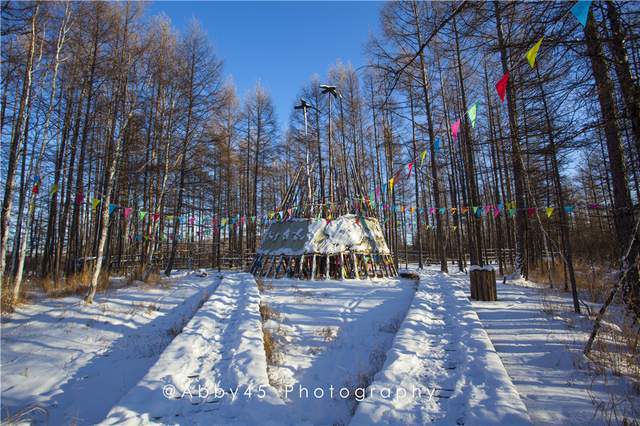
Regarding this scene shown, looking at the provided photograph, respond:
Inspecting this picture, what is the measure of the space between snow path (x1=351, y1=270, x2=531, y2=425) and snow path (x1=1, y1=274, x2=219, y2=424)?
142 inches

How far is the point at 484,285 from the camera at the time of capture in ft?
27.1

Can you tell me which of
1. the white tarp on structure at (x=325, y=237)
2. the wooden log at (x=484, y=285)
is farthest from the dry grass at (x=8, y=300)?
the wooden log at (x=484, y=285)

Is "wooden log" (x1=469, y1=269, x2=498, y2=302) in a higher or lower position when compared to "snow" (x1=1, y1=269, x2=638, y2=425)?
higher

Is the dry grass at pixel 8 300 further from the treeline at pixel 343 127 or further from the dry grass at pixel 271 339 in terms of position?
the dry grass at pixel 271 339

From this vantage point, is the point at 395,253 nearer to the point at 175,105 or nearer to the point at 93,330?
the point at 175,105

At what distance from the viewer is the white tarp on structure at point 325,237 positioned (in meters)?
12.9

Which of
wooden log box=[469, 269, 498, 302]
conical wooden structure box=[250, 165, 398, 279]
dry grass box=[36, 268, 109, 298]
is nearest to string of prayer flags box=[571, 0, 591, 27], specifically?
wooden log box=[469, 269, 498, 302]

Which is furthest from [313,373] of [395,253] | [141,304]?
[395,253]

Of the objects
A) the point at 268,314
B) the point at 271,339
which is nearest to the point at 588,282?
the point at 268,314

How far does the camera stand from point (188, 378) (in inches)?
165

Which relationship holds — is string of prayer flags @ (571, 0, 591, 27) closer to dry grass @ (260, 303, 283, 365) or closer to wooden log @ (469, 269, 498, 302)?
dry grass @ (260, 303, 283, 365)

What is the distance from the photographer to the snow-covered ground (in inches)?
125

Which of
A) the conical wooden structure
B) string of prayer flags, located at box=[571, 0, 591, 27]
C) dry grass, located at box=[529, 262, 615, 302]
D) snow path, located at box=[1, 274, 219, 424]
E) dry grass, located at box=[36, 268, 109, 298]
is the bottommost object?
snow path, located at box=[1, 274, 219, 424]

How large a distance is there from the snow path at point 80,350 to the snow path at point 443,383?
11.9ft
